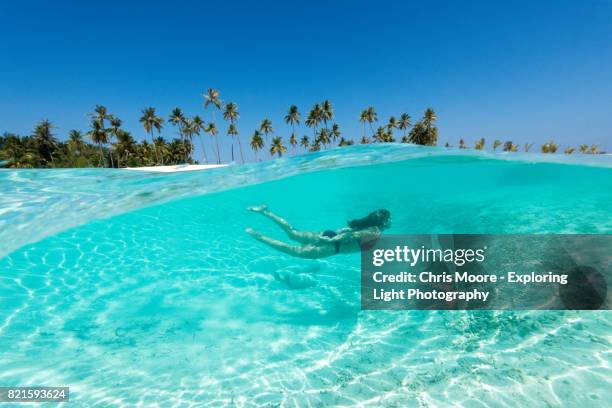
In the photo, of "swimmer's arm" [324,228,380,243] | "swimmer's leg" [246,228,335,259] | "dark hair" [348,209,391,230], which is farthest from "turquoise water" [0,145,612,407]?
"dark hair" [348,209,391,230]

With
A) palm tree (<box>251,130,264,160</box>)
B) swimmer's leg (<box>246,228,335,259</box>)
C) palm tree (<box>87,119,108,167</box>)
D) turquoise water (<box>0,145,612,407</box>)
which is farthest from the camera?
palm tree (<box>251,130,264,160</box>)

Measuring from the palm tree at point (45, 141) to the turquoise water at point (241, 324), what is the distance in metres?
47.8

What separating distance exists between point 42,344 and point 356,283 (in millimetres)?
7125

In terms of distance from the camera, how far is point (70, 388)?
3.99 metres

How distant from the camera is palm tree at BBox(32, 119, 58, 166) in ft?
141

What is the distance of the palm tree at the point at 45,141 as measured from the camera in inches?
1697

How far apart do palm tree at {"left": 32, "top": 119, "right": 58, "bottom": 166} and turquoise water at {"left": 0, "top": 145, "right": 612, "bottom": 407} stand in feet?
157

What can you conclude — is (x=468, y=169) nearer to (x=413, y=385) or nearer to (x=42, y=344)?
(x=413, y=385)

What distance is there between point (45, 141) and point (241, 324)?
59410 millimetres

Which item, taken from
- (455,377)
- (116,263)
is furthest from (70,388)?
(116,263)

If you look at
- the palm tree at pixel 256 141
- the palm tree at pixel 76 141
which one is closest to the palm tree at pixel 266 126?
the palm tree at pixel 256 141

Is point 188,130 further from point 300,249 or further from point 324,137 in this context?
point 300,249

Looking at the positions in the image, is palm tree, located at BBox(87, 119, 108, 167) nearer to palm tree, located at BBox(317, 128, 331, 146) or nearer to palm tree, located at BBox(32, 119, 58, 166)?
palm tree, located at BBox(32, 119, 58, 166)

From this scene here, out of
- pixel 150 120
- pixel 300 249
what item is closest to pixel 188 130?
pixel 150 120
